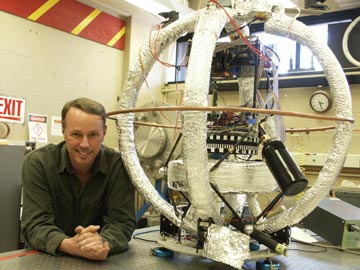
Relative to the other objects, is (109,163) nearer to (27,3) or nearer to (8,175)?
(8,175)

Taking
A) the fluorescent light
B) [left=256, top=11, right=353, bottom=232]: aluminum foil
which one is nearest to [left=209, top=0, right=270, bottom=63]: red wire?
[left=256, top=11, right=353, bottom=232]: aluminum foil

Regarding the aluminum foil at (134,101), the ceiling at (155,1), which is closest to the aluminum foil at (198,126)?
the aluminum foil at (134,101)

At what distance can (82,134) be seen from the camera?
4.75 feet

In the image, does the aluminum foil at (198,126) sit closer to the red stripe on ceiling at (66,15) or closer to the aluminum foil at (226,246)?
the aluminum foil at (226,246)

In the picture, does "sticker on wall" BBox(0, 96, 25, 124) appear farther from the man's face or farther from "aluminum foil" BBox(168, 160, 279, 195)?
"aluminum foil" BBox(168, 160, 279, 195)

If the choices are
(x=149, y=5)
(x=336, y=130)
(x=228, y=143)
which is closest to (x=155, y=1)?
(x=149, y=5)

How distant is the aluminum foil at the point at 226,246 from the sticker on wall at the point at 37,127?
2.78 meters

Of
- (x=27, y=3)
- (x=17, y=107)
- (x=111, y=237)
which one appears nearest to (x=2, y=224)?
(x=17, y=107)

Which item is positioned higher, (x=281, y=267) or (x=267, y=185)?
(x=267, y=185)

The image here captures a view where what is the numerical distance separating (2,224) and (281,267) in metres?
2.06

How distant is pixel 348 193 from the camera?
2.57 metres

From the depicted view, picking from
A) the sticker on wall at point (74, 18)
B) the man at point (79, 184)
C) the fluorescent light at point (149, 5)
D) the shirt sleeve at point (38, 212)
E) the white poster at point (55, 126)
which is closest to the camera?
the shirt sleeve at point (38, 212)

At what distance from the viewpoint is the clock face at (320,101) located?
12.0 feet

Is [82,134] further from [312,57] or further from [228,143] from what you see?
[312,57]
